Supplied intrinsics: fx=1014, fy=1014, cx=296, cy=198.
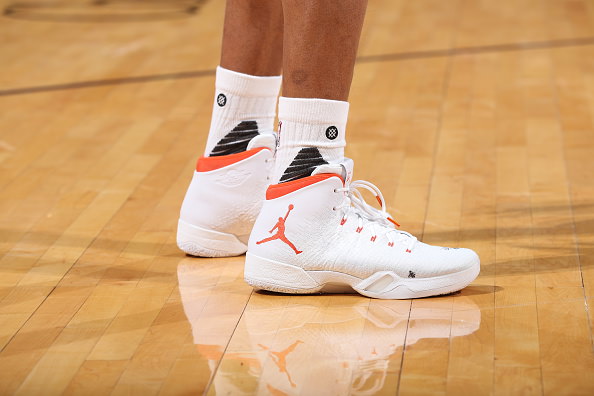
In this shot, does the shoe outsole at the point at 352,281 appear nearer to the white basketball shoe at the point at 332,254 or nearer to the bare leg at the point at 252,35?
the white basketball shoe at the point at 332,254

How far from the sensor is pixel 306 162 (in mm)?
1279

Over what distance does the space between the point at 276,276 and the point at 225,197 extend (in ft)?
0.63

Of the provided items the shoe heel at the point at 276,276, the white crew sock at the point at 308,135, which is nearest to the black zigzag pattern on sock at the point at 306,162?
the white crew sock at the point at 308,135

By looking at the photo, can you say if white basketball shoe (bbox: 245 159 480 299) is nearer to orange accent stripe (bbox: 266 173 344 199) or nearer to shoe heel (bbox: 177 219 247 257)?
orange accent stripe (bbox: 266 173 344 199)

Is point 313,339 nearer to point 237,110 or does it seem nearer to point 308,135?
point 308,135

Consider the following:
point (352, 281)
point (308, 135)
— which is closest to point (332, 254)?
point (352, 281)

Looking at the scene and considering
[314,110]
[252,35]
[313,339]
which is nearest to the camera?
[313,339]

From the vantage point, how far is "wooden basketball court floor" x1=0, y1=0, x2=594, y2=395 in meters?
1.08

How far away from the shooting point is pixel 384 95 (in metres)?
2.49

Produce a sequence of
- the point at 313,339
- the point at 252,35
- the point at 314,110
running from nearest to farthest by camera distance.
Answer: the point at 313,339 → the point at 314,110 → the point at 252,35

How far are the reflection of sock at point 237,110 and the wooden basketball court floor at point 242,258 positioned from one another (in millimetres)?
172

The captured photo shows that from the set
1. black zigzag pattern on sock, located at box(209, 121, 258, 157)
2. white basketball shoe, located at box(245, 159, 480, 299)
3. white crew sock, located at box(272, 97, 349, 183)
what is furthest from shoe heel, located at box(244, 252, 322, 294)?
black zigzag pattern on sock, located at box(209, 121, 258, 157)

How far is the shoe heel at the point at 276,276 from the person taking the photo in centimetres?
129

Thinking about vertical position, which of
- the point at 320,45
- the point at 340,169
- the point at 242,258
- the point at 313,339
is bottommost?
the point at 242,258
